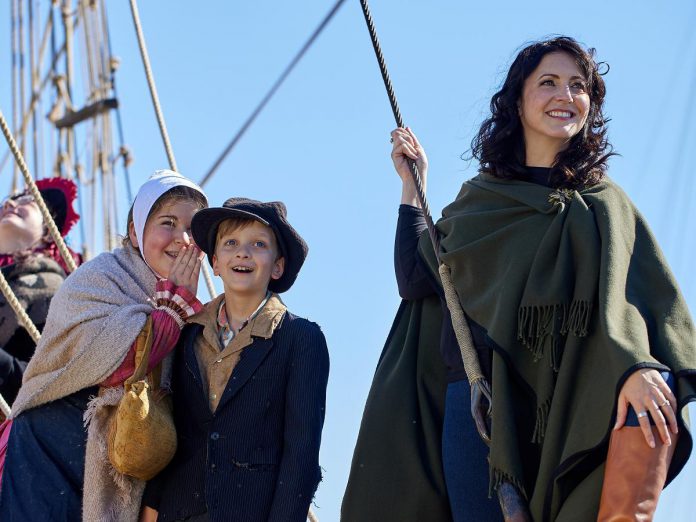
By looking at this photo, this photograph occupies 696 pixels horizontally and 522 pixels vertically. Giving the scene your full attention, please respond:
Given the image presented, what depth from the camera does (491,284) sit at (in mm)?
3346

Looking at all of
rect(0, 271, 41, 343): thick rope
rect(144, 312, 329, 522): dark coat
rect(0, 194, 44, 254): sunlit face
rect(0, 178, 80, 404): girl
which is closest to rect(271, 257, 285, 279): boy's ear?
rect(144, 312, 329, 522): dark coat

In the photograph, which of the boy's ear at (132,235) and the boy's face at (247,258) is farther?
the boy's ear at (132,235)

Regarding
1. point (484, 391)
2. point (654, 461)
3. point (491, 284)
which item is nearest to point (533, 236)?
point (491, 284)

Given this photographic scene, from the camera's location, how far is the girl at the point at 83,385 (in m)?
3.66

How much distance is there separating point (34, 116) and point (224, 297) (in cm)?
859

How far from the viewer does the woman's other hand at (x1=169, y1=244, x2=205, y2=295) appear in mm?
3846

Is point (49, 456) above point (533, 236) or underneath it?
underneath

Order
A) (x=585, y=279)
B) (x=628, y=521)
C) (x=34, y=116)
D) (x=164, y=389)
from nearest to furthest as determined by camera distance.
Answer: (x=628, y=521)
(x=585, y=279)
(x=164, y=389)
(x=34, y=116)

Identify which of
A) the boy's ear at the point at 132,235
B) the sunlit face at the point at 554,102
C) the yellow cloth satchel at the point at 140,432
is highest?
the sunlit face at the point at 554,102

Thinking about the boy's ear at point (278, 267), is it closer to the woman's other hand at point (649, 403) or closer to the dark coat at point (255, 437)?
the dark coat at point (255, 437)

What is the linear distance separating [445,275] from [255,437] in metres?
0.66

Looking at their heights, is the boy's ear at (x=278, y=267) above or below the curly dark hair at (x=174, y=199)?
below

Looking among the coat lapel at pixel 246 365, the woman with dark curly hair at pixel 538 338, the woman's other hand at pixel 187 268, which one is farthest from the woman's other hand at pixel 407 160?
the woman's other hand at pixel 187 268

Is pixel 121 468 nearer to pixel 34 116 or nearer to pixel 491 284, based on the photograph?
pixel 491 284
